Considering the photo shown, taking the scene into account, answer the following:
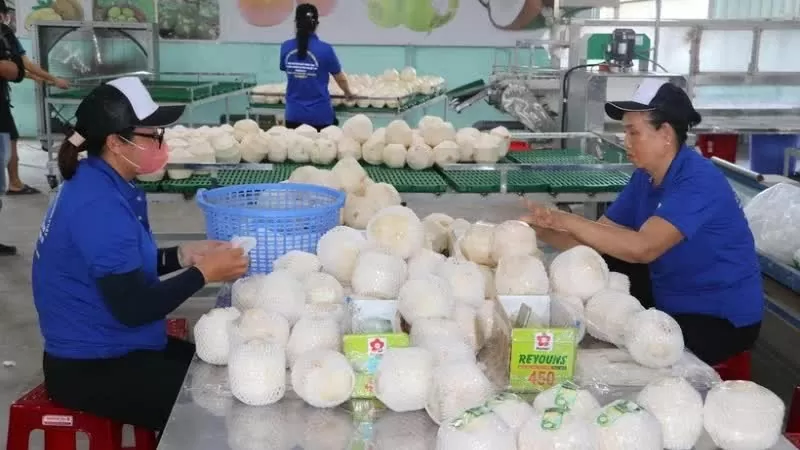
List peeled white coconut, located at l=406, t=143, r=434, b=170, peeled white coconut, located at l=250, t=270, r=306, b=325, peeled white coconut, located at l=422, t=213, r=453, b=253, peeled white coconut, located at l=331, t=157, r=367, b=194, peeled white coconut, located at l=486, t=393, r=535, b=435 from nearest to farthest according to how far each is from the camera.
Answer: peeled white coconut, located at l=486, t=393, r=535, b=435 → peeled white coconut, located at l=250, t=270, r=306, b=325 → peeled white coconut, located at l=422, t=213, r=453, b=253 → peeled white coconut, located at l=331, t=157, r=367, b=194 → peeled white coconut, located at l=406, t=143, r=434, b=170

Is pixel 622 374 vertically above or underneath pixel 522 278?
underneath

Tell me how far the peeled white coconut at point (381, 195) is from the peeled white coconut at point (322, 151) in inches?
52.8

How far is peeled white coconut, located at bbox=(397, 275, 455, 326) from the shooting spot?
6.21 ft

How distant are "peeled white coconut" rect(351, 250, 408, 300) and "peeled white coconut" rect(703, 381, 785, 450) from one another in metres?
0.78

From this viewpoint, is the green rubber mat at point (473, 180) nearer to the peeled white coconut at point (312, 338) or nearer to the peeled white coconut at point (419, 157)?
the peeled white coconut at point (419, 157)

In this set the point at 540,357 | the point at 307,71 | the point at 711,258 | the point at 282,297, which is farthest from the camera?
the point at 307,71

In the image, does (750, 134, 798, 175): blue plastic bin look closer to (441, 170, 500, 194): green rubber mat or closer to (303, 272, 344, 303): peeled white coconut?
(441, 170, 500, 194): green rubber mat

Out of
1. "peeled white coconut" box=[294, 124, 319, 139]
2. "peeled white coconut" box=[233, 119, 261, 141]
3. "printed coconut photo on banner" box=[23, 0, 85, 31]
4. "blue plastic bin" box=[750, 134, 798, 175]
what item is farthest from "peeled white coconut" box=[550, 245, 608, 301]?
"printed coconut photo on banner" box=[23, 0, 85, 31]

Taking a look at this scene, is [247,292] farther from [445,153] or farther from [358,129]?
[358,129]

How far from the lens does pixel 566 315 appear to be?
187cm

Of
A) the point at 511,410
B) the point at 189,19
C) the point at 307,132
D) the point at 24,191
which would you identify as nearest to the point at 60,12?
the point at 189,19

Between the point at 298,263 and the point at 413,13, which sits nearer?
the point at 298,263

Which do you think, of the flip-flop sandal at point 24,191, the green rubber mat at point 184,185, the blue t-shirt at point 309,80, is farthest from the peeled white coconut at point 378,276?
the flip-flop sandal at point 24,191

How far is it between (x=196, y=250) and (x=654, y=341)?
4.14 ft
